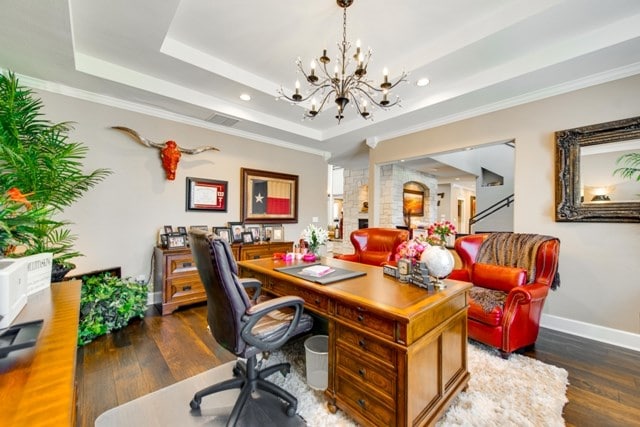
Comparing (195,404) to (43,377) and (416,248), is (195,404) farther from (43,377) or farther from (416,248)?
(416,248)

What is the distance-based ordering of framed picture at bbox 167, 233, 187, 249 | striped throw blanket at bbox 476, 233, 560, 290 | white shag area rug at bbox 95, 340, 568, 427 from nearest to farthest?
white shag area rug at bbox 95, 340, 568, 427 < striped throw blanket at bbox 476, 233, 560, 290 < framed picture at bbox 167, 233, 187, 249

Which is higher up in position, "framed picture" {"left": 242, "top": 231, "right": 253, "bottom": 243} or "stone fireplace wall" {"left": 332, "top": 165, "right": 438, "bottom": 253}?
"stone fireplace wall" {"left": 332, "top": 165, "right": 438, "bottom": 253}

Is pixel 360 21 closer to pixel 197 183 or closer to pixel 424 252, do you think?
pixel 424 252

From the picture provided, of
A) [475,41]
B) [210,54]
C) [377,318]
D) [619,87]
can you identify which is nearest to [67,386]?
[377,318]

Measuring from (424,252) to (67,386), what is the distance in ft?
5.65

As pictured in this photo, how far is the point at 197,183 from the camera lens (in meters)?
4.00

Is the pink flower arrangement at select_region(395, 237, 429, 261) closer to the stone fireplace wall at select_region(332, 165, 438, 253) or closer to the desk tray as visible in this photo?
the desk tray

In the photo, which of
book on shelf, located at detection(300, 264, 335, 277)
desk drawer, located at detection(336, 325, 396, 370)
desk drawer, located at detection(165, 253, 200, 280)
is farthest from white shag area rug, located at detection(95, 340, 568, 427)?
desk drawer, located at detection(165, 253, 200, 280)

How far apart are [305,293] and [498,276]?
7.00 feet

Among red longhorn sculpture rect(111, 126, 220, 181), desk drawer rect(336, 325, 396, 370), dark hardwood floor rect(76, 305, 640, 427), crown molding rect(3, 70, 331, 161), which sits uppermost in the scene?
crown molding rect(3, 70, 331, 161)

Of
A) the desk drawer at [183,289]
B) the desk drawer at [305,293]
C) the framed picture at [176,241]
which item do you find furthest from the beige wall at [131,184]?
the desk drawer at [305,293]

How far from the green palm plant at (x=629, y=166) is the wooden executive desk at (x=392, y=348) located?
232 cm

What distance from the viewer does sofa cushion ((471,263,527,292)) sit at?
2566 millimetres

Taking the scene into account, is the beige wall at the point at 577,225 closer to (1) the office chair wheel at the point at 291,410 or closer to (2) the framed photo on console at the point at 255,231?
(1) the office chair wheel at the point at 291,410
